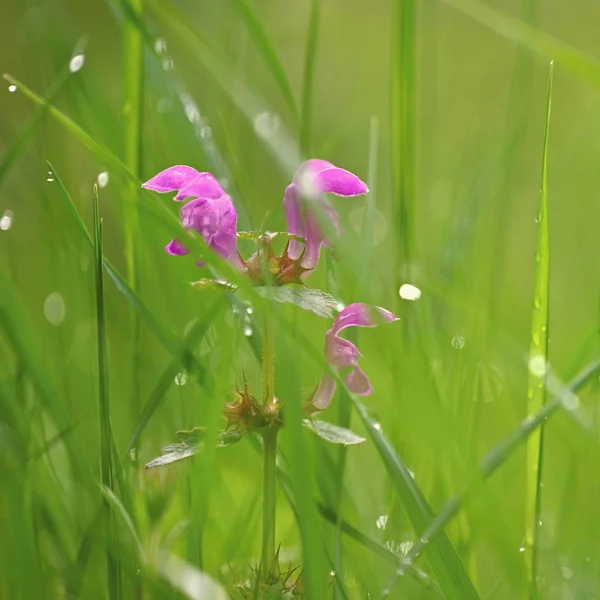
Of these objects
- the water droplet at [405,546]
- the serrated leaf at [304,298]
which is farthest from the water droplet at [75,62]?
the water droplet at [405,546]

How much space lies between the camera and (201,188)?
1.75ft

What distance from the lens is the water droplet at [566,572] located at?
581mm

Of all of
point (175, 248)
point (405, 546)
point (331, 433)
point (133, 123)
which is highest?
point (133, 123)

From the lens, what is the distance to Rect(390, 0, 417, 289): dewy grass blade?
69cm

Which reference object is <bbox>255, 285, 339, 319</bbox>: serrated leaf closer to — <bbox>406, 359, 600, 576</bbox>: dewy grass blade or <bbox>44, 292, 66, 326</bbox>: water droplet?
<bbox>406, 359, 600, 576</bbox>: dewy grass blade

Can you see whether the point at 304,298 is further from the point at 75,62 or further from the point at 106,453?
the point at 75,62

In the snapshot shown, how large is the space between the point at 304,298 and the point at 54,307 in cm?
53

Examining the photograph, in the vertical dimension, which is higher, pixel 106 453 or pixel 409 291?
pixel 409 291

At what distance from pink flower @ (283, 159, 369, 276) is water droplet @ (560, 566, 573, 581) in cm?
26

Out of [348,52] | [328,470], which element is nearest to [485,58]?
[348,52]

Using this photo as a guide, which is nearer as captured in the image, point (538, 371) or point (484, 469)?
point (484, 469)

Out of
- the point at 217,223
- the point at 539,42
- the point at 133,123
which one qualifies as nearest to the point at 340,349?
the point at 217,223

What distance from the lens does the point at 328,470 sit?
0.65 metres

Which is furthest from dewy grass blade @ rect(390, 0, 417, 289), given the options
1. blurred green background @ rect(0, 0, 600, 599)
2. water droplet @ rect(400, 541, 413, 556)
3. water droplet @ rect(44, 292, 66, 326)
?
water droplet @ rect(44, 292, 66, 326)
